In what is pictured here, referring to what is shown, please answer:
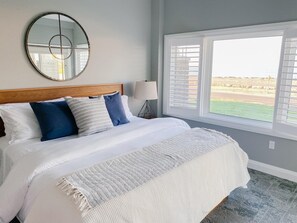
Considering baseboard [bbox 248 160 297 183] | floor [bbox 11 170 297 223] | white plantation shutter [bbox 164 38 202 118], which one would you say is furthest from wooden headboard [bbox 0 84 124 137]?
baseboard [bbox 248 160 297 183]

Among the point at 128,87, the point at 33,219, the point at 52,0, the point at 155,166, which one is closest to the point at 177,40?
the point at 128,87

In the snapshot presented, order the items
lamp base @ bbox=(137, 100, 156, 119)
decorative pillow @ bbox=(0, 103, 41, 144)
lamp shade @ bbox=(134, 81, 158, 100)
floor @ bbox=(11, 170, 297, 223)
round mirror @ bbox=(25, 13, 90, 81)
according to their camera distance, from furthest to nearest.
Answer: lamp base @ bbox=(137, 100, 156, 119), lamp shade @ bbox=(134, 81, 158, 100), round mirror @ bbox=(25, 13, 90, 81), decorative pillow @ bbox=(0, 103, 41, 144), floor @ bbox=(11, 170, 297, 223)

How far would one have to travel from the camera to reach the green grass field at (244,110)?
3.29 metres

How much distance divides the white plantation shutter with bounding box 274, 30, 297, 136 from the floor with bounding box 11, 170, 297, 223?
2.30 feet

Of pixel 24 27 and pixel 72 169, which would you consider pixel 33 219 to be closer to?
pixel 72 169

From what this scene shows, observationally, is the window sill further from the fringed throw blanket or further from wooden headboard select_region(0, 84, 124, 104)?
wooden headboard select_region(0, 84, 124, 104)

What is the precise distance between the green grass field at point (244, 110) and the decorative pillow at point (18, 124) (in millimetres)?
2645

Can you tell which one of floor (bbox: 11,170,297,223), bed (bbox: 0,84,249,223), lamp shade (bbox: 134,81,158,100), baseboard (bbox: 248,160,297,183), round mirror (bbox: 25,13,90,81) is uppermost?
round mirror (bbox: 25,13,90,81)

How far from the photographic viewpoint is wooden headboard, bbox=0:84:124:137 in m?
2.67

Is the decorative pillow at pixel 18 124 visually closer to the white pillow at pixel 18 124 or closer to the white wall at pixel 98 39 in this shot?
the white pillow at pixel 18 124

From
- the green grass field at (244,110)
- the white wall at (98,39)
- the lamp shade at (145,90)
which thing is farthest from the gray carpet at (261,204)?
the white wall at (98,39)

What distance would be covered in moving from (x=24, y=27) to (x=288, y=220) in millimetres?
3494

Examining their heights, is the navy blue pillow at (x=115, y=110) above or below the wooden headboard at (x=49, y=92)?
below

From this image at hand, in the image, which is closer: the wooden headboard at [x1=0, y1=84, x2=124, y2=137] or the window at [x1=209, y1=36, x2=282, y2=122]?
the wooden headboard at [x1=0, y1=84, x2=124, y2=137]
